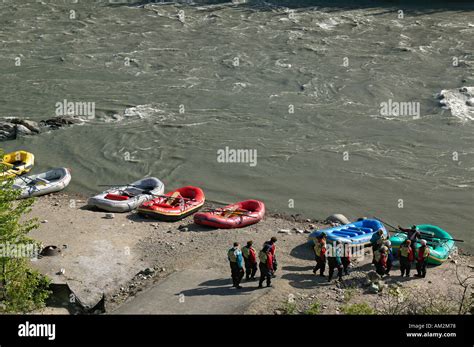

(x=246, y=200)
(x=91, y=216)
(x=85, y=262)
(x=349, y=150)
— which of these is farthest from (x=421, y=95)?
(x=85, y=262)

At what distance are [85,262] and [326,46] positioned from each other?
80.0ft

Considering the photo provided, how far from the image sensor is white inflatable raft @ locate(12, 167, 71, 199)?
85.8 feet

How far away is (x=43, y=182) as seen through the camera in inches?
1052

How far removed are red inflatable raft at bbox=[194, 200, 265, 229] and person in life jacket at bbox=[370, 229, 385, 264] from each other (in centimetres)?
382

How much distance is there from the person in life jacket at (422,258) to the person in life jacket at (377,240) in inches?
38.7

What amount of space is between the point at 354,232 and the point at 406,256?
256cm

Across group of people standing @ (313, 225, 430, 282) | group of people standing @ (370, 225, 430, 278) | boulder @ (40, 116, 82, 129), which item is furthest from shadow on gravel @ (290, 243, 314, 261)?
boulder @ (40, 116, 82, 129)

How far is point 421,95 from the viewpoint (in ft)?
115

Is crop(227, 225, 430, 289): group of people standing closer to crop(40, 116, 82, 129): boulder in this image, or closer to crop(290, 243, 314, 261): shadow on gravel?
crop(290, 243, 314, 261): shadow on gravel

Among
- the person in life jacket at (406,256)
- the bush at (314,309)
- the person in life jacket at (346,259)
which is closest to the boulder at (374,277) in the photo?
the person in life jacket at (346,259)

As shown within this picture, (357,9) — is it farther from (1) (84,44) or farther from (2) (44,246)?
(2) (44,246)

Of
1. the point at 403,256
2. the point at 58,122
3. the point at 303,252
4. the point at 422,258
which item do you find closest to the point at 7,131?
the point at 58,122

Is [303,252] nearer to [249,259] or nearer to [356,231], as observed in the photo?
[356,231]

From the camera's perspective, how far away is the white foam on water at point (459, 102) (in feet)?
108
